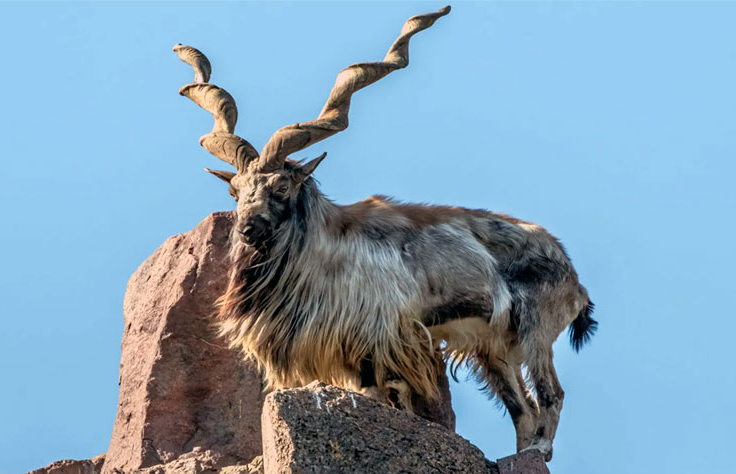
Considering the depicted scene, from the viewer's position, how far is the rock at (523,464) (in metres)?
9.02

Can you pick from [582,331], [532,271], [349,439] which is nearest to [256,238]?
[349,439]

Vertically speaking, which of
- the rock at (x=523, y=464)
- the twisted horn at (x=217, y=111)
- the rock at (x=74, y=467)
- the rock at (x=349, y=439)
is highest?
the twisted horn at (x=217, y=111)

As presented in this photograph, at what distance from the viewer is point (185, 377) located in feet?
33.7

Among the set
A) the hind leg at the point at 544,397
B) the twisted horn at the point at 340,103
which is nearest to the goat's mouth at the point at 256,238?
the twisted horn at the point at 340,103

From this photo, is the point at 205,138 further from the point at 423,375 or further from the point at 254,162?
the point at 423,375

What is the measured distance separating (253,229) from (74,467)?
2.37 m

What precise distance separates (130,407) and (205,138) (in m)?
A: 2.01

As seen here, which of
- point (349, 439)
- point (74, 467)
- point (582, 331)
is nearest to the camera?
point (349, 439)

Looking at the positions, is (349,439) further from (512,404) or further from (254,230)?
(512,404)

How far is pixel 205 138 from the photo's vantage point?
33.2 feet

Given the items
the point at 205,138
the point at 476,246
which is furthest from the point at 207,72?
the point at 476,246

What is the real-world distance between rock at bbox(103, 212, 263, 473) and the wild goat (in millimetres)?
451

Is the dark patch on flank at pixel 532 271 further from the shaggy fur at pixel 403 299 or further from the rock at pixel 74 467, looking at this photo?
the rock at pixel 74 467

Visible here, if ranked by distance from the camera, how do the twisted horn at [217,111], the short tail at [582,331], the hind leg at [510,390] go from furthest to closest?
the short tail at [582,331], the hind leg at [510,390], the twisted horn at [217,111]
